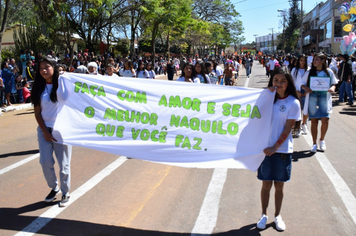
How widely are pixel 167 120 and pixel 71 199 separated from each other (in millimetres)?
1859

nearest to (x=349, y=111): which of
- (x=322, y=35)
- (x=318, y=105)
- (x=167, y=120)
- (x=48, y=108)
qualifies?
(x=318, y=105)

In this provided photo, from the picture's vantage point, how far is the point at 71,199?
4758mm

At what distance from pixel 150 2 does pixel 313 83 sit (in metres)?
19.7

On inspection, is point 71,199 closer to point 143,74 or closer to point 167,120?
point 167,120

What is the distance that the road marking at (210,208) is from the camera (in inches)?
155

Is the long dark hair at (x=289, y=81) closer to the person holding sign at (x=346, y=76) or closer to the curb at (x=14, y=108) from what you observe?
the person holding sign at (x=346, y=76)

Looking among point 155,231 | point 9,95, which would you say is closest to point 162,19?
point 9,95

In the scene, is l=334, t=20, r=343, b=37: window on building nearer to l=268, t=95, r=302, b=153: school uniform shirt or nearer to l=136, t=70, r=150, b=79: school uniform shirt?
l=136, t=70, r=150, b=79: school uniform shirt

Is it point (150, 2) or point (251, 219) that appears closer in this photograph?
point (251, 219)

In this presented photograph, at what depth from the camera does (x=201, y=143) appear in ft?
13.3

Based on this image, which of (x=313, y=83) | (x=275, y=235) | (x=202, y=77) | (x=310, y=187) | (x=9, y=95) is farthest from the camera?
(x=9, y=95)

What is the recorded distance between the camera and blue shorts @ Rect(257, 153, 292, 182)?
12.1 feet

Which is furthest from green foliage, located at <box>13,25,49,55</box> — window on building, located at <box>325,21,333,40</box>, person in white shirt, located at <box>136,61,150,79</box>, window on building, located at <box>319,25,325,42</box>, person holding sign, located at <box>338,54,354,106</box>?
window on building, located at <box>319,25,325,42</box>

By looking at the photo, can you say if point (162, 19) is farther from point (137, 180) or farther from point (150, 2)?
point (137, 180)
